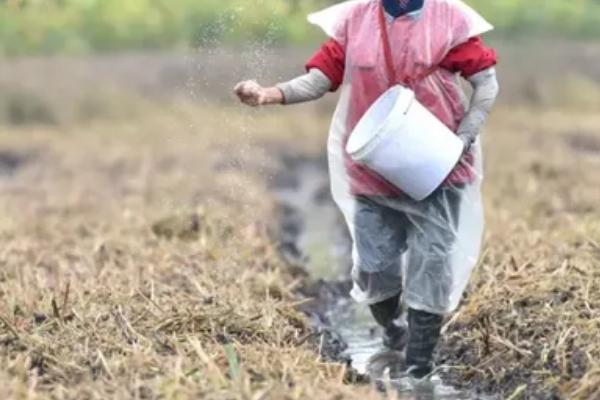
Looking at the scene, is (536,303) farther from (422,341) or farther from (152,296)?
(152,296)

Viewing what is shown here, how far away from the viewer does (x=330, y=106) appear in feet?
80.1

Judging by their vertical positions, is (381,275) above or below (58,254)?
above

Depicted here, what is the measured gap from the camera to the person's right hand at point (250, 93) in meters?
6.54

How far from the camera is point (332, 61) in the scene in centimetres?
680

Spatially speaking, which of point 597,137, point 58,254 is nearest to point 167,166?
point 597,137

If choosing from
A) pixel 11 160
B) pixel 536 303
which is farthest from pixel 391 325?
pixel 11 160

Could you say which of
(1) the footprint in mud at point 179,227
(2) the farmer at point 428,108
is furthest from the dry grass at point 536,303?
(1) the footprint in mud at point 179,227

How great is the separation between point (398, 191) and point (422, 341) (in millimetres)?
726

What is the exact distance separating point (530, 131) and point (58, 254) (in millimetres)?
12379

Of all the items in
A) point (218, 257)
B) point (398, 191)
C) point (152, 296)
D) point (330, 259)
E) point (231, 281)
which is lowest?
point (330, 259)

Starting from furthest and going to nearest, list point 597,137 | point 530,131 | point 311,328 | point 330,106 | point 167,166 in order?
1. point 330,106
2. point 530,131
3. point 597,137
4. point 167,166
5. point 311,328

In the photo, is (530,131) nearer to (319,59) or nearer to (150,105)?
(150,105)

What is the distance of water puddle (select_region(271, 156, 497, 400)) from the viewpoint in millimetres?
6676

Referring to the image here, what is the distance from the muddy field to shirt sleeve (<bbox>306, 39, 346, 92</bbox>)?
0.73m
